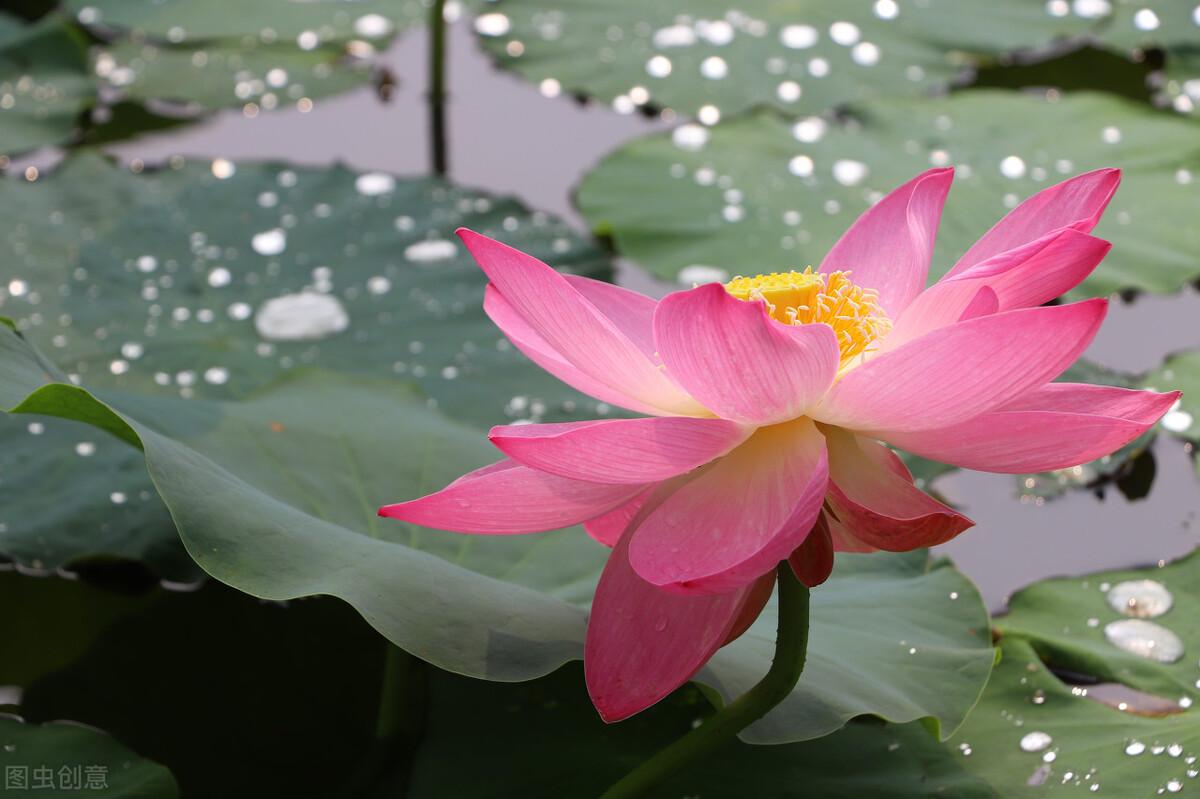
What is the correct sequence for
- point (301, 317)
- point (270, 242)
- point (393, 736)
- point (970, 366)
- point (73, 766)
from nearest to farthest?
point (970, 366)
point (73, 766)
point (393, 736)
point (301, 317)
point (270, 242)

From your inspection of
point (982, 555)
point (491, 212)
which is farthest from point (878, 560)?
point (491, 212)

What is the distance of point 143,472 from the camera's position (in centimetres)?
123

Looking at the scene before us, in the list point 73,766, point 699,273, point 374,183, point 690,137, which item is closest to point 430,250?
point 374,183

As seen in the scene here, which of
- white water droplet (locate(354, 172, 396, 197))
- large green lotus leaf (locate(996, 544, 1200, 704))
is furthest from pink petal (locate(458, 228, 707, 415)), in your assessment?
white water droplet (locate(354, 172, 396, 197))

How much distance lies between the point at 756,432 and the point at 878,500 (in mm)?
86

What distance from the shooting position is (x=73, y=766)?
0.92m

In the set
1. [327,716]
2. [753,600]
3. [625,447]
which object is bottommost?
[327,716]

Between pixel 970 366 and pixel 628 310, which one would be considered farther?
pixel 628 310

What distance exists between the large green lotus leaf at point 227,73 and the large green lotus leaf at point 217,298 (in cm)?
40

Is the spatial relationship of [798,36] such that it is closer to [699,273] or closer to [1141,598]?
[699,273]

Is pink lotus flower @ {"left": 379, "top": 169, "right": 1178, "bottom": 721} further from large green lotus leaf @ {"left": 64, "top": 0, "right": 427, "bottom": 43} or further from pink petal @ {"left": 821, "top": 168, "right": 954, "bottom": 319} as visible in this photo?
large green lotus leaf @ {"left": 64, "top": 0, "right": 427, "bottom": 43}

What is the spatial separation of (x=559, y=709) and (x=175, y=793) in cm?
31

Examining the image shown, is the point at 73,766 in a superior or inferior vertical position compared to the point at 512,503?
inferior

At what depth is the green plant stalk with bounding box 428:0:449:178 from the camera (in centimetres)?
215
